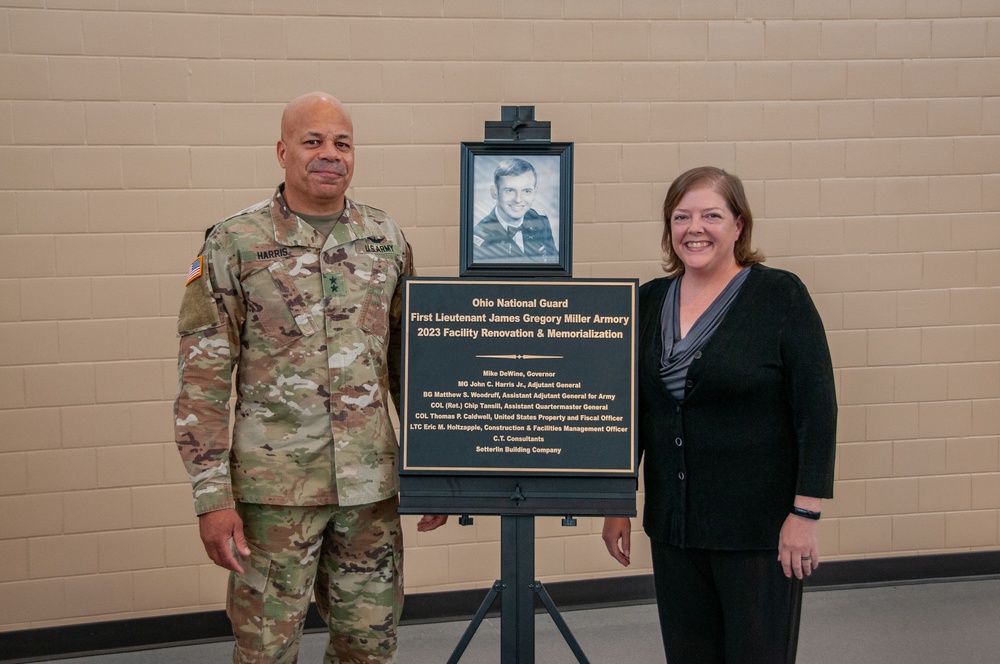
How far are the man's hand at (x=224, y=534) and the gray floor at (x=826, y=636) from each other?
4.40 feet

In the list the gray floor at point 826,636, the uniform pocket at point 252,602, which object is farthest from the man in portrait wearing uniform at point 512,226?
the gray floor at point 826,636

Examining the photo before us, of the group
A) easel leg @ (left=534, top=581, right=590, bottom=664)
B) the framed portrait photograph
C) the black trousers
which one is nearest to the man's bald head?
the framed portrait photograph

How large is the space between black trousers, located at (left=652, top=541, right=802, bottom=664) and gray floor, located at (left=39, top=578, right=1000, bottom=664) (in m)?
1.21

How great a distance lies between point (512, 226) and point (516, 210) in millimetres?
40

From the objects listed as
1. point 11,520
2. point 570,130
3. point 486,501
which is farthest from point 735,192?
point 11,520

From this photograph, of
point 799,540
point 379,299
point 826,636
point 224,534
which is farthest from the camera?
point 826,636

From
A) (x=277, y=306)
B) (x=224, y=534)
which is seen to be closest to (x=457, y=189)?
(x=277, y=306)

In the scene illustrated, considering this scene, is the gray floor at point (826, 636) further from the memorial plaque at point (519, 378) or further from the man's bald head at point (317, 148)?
the man's bald head at point (317, 148)

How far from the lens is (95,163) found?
3.48 m

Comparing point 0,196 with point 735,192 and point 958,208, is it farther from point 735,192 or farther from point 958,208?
point 958,208

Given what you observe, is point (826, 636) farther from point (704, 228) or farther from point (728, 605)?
point (704, 228)

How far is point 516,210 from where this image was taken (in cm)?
224

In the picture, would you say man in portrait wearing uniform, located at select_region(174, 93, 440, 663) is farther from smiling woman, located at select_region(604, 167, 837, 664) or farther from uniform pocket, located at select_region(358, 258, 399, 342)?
smiling woman, located at select_region(604, 167, 837, 664)

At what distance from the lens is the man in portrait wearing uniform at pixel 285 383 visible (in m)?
2.27
